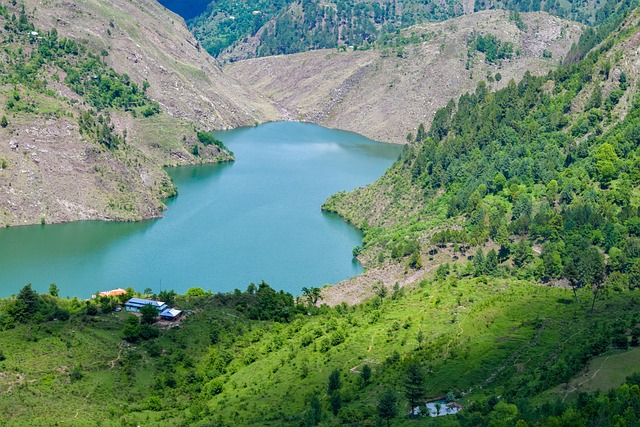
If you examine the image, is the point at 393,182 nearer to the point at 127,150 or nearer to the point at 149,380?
the point at 127,150

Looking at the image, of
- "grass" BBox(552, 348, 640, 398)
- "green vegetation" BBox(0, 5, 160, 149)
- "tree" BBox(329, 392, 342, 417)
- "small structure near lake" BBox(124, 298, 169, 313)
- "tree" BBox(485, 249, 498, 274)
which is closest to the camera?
"grass" BBox(552, 348, 640, 398)

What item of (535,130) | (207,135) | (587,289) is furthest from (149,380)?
(207,135)

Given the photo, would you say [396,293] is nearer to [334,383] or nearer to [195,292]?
[195,292]

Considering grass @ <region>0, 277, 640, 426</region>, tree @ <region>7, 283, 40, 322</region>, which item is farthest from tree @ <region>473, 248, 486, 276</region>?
tree @ <region>7, 283, 40, 322</region>

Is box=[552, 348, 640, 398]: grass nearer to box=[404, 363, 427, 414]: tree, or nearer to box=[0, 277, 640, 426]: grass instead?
box=[0, 277, 640, 426]: grass

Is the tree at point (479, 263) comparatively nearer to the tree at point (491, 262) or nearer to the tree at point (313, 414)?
the tree at point (491, 262)

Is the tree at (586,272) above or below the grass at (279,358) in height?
above

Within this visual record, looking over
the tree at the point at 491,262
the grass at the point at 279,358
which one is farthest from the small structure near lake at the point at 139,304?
the tree at the point at 491,262
